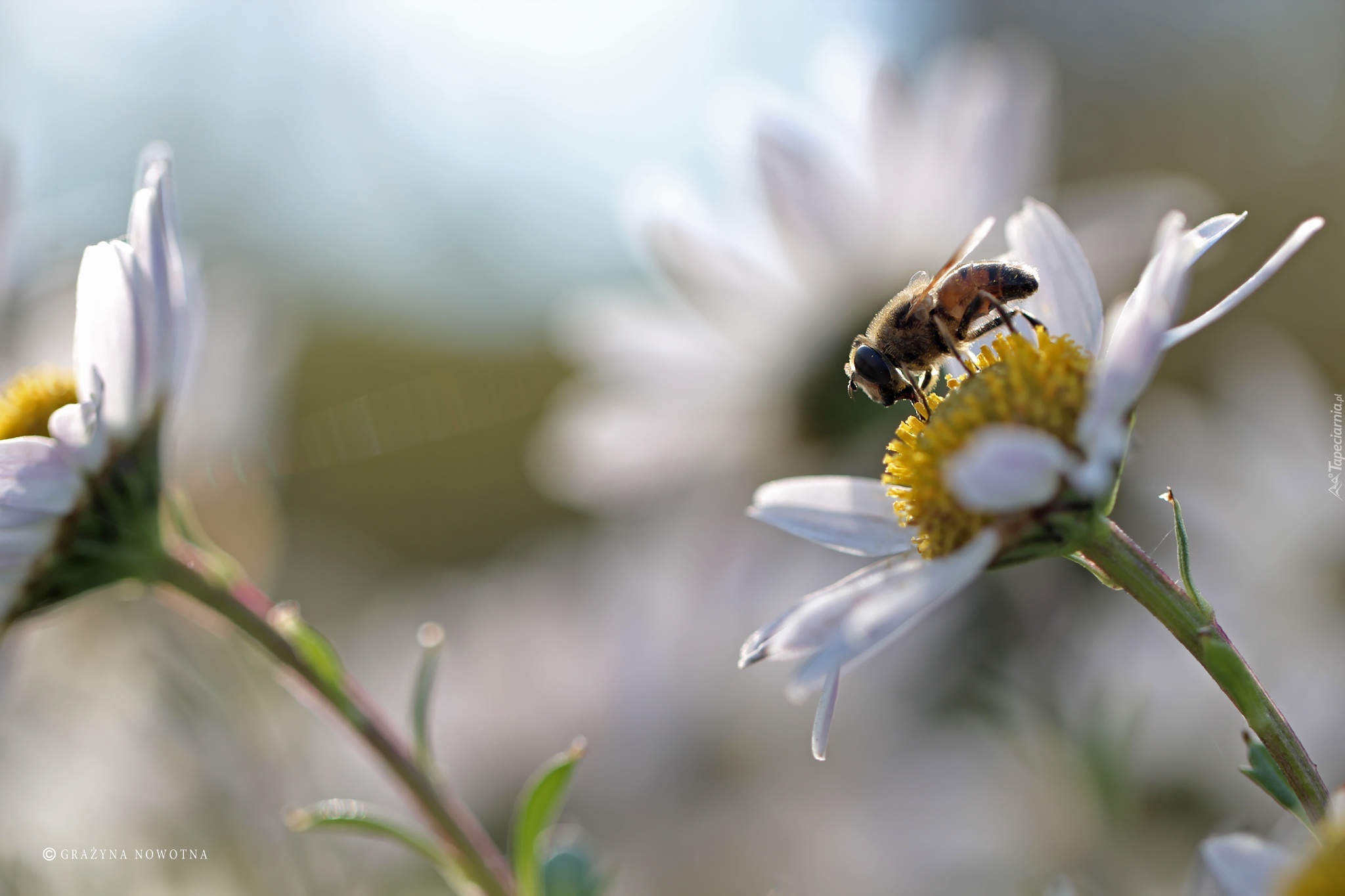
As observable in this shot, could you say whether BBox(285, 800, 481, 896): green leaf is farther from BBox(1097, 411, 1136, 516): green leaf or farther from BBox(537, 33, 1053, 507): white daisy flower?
→ BBox(537, 33, 1053, 507): white daisy flower

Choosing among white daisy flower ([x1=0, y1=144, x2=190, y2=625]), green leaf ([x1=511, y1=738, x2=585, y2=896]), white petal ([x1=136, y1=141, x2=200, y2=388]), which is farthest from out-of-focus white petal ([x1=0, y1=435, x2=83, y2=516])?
green leaf ([x1=511, y1=738, x2=585, y2=896])

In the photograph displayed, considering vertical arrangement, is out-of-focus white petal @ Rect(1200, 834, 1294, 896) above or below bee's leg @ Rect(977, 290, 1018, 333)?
below

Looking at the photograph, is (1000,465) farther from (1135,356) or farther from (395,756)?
(395,756)

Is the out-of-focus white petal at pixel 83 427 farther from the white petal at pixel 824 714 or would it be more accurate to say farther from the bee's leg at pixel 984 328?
the bee's leg at pixel 984 328

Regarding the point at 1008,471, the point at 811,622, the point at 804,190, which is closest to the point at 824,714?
the point at 811,622

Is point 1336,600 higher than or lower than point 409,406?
higher

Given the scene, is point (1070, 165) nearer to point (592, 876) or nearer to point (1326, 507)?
point (1326, 507)

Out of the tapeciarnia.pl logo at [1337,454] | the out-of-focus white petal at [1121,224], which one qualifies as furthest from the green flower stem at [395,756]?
the out-of-focus white petal at [1121,224]

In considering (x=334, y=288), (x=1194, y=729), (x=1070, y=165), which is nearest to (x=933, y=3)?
(x=1070, y=165)
